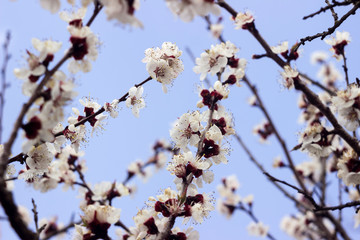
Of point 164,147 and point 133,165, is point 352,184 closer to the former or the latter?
point 133,165

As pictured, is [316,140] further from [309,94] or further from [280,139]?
[280,139]

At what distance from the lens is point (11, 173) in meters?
1.93

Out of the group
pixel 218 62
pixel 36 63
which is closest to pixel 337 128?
pixel 218 62

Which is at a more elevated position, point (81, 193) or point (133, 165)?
point (133, 165)

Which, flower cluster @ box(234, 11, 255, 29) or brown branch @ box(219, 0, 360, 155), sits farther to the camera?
flower cluster @ box(234, 11, 255, 29)

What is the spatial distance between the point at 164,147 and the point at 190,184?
3.83 m

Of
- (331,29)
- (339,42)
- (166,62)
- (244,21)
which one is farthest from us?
(339,42)

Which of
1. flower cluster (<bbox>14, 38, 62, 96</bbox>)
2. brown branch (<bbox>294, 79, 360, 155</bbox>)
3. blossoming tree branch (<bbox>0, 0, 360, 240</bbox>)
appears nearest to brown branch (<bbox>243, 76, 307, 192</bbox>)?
blossoming tree branch (<bbox>0, 0, 360, 240</bbox>)

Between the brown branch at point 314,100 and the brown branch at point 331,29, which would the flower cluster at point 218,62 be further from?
the brown branch at point 331,29

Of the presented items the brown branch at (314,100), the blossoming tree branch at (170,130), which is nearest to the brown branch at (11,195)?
the blossoming tree branch at (170,130)

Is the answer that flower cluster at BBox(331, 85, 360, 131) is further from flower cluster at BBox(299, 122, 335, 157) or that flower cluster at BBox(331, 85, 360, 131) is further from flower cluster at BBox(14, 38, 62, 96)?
flower cluster at BBox(14, 38, 62, 96)

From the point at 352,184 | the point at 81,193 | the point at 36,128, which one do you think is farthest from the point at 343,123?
the point at 81,193

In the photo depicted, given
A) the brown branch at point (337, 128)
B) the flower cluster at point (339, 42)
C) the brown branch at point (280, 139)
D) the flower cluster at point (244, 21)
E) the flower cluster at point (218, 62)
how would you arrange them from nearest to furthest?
the brown branch at point (337, 128)
the flower cluster at point (218, 62)
the flower cluster at point (244, 21)
the flower cluster at point (339, 42)
the brown branch at point (280, 139)

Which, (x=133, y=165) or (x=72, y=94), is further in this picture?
(x=133, y=165)
